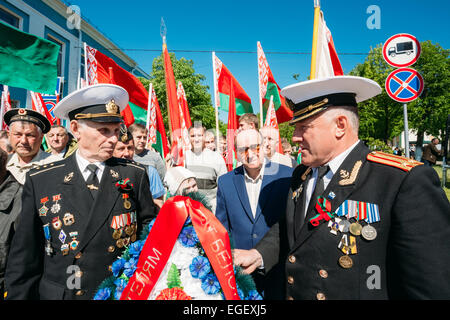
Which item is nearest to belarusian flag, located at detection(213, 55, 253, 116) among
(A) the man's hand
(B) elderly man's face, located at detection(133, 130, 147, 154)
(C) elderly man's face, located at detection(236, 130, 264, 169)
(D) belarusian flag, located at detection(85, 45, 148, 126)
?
(D) belarusian flag, located at detection(85, 45, 148, 126)

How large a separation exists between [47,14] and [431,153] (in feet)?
76.7

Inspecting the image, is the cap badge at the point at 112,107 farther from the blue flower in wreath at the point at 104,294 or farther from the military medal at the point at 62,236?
the blue flower in wreath at the point at 104,294

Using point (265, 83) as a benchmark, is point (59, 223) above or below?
below

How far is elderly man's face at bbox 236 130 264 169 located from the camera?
9.21 ft

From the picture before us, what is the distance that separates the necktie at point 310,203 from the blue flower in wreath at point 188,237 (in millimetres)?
674

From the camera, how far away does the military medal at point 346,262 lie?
1.60 meters

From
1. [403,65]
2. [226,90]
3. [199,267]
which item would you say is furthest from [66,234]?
[403,65]

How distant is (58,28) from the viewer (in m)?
18.4

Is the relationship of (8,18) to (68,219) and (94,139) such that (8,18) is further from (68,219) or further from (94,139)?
(68,219)

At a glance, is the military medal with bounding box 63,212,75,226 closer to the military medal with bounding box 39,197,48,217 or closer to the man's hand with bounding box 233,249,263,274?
the military medal with bounding box 39,197,48,217

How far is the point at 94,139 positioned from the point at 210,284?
1.44 metres
